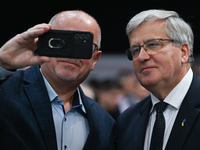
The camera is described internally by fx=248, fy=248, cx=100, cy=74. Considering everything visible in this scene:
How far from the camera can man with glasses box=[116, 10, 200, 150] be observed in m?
1.99

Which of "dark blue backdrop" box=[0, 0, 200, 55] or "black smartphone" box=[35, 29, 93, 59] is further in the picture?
"dark blue backdrop" box=[0, 0, 200, 55]

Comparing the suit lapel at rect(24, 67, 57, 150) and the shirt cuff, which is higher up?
the shirt cuff

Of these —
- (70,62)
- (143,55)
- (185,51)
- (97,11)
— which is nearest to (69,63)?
(70,62)

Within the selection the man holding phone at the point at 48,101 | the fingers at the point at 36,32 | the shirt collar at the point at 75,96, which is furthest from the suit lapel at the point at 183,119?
the fingers at the point at 36,32

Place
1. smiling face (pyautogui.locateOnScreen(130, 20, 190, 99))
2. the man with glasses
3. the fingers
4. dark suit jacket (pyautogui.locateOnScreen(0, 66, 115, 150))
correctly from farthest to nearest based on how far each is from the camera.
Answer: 1. smiling face (pyautogui.locateOnScreen(130, 20, 190, 99))
2. the man with glasses
3. dark suit jacket (pyautogui.locateOnScreen(0, 66, 115, 150))
4. the fingers

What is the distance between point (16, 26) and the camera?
156 inches

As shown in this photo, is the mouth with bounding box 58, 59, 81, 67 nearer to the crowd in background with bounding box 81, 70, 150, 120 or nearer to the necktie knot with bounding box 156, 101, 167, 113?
the necktie knot with bounding box 156, 101, 167, 113

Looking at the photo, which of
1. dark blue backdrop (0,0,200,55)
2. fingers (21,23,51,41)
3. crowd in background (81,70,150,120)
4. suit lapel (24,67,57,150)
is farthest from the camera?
crowd in background (81,70,150,120)

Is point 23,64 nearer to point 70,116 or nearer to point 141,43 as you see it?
point 70,116

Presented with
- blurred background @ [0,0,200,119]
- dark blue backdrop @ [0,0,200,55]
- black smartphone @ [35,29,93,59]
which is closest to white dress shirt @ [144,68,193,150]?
black smartphone @ [35,29,93,59]

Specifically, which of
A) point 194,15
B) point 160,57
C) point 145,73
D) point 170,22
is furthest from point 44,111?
point 194,15

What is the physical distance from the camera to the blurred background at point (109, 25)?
3.78 meters

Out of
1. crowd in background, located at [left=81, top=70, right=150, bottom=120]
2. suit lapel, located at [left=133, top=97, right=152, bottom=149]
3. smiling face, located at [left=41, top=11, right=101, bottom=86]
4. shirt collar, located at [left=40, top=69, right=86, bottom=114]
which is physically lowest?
crowd in background, located at [left=81, top=70, right=150, bottom=120]

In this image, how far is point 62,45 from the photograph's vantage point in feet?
5.14
